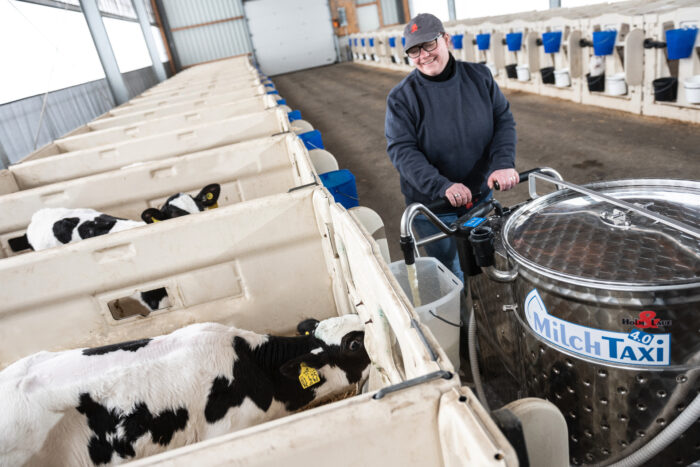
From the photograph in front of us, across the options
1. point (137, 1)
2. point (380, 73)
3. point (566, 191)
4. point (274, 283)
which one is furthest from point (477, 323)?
point (137, 1)

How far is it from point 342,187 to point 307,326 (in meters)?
1.50

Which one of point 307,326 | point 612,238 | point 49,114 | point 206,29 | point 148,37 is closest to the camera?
point 612,238

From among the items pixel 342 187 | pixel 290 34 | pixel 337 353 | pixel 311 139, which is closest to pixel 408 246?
pixel 337 353

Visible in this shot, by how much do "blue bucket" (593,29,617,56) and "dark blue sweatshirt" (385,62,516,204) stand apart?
452 cm

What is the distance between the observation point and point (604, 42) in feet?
19.2

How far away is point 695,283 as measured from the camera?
102 cm

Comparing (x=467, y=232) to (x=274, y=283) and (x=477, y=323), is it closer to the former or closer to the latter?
(x=477, y=323)

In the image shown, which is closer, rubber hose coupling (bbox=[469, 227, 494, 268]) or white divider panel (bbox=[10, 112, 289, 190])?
rubber hose coupling (bbox=[469, 227, 494, 268])

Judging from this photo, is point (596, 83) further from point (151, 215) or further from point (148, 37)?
point (148, 37)

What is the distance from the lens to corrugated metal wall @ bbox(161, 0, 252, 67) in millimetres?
20594

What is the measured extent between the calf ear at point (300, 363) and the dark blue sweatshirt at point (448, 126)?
0.91 metres

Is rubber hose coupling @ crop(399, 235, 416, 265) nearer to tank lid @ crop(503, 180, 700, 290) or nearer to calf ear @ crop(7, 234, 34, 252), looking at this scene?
tank lid @ crop(503, 180, 700, 290)

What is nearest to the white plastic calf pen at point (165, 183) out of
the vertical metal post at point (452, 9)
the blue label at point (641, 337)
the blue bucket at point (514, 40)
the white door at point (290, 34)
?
the blue label at point (641, 337)

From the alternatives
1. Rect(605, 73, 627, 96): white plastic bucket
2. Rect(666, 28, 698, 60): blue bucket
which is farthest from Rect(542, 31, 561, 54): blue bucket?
Rect(666, 28, 698, 60): blue bucket
